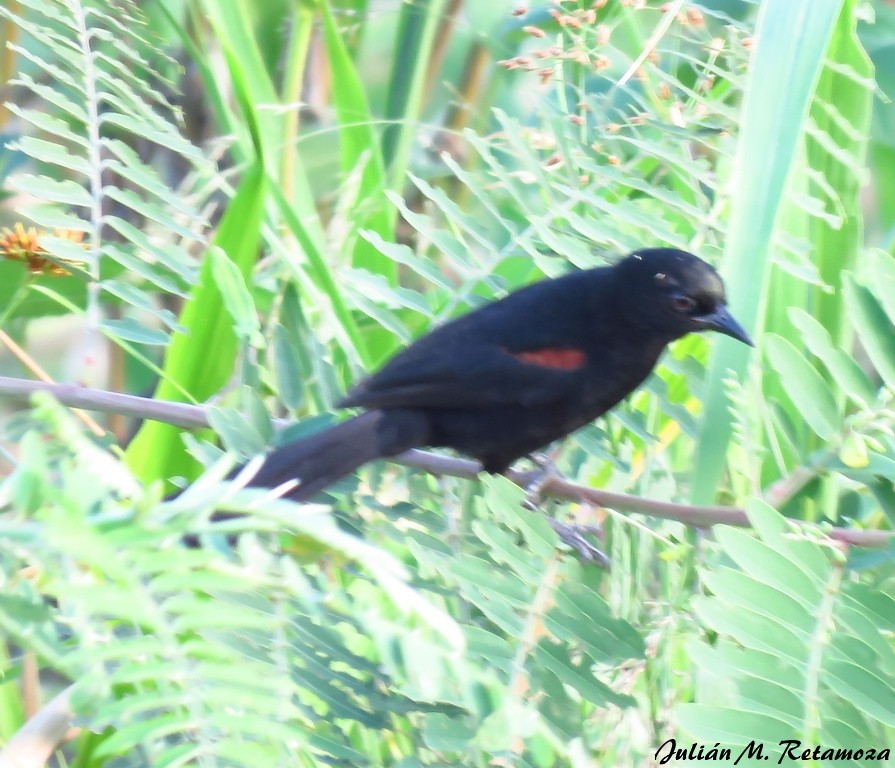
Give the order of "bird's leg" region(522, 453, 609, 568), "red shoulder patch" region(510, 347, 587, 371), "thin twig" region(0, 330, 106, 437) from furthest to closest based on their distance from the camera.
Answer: "red shoulder patch" region(510, 347, 587, 371) → "thin twig" region(0, 330, 106, 437) → "bird's leg" region(522, 453, 609, 568)

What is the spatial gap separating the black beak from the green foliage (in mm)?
49

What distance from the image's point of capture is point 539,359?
7.80ft

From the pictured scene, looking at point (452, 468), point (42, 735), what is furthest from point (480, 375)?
point (42, 735)

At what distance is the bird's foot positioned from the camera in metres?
1.71

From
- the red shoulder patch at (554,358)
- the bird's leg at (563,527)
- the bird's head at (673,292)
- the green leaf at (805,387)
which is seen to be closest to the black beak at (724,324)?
the bird's head at (673,292)

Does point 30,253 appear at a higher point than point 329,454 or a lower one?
higher

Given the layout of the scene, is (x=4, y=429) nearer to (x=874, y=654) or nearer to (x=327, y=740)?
(x=327, y=740)

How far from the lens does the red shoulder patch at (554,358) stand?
7.67 feet

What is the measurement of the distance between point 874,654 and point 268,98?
171 centimetres

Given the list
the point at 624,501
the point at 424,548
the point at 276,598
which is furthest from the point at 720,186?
the point at 276,598

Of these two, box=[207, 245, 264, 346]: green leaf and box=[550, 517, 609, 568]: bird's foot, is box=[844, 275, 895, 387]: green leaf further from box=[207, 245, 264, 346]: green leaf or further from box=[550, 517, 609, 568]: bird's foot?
box=[207, 245, 264, 346]: green leaf

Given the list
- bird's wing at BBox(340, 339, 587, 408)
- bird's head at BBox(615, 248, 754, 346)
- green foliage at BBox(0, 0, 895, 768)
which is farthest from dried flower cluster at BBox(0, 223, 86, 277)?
bird's head at BBox(615, 248, 754, 346)

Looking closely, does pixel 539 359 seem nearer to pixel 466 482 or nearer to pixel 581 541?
pixel 466 482

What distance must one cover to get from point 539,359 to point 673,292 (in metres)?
0.34
